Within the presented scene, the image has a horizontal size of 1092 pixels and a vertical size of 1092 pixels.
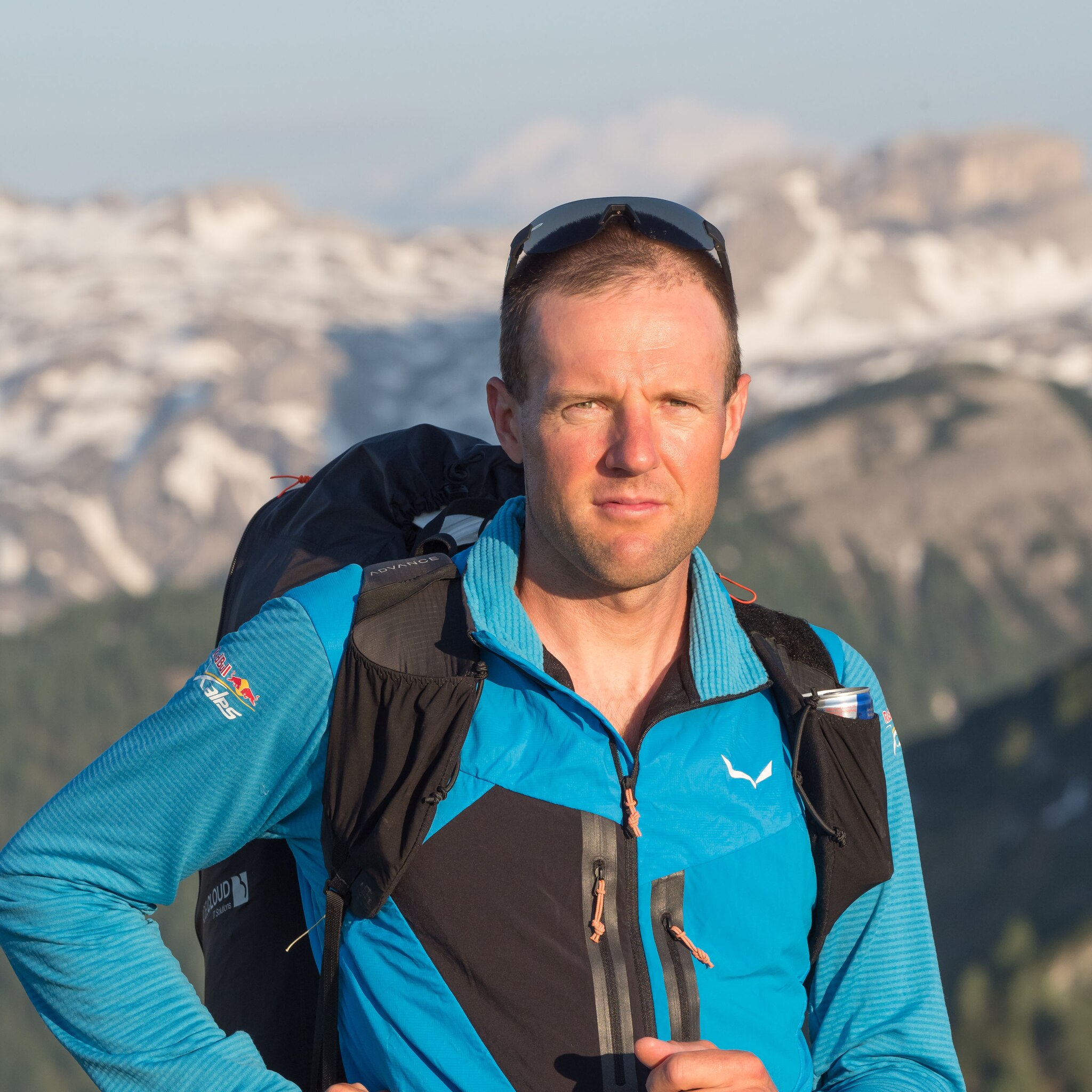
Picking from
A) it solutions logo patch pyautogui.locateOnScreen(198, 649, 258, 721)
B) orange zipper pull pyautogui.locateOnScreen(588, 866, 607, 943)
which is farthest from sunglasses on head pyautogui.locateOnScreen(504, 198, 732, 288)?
orange zipper pull pyautogui.locateOnScreen(588, 866, 607, 943)

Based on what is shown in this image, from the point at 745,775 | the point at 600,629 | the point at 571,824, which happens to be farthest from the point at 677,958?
the point at 600,629

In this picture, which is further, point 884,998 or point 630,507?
point 884,998

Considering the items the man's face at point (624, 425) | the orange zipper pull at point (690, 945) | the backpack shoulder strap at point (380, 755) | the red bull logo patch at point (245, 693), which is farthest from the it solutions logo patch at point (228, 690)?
the orange zipper pull at point (690, 945)

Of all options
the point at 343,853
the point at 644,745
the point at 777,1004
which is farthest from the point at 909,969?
the point at 343,853

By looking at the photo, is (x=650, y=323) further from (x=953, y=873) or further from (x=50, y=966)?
(x=953, y=873)

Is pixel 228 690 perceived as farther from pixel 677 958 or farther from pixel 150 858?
pixel 677 958

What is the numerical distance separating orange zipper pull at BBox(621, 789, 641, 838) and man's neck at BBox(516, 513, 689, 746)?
0.33m

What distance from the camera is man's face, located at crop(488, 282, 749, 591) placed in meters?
5.40

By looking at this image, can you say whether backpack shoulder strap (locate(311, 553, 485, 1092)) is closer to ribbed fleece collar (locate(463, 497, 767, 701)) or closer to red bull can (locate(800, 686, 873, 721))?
ribbed fleece collar (locate(463, 497, 767, 701))

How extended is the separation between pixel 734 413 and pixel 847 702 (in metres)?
1.29

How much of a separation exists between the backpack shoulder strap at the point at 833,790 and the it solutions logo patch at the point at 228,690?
2.02 metres

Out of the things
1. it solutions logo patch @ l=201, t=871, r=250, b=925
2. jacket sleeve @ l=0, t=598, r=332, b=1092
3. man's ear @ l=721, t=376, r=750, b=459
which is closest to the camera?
jacket sleeve @ l=0, t=598, r=332, b=1092

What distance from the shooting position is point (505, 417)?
5844mm

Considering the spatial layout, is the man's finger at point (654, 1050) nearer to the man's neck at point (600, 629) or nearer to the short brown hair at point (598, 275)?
the man's neck at point (600, 629)
